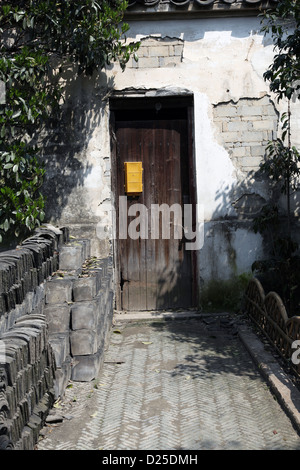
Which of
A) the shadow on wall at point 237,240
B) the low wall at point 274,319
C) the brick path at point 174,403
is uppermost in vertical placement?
the shadow on wall at point 237,240

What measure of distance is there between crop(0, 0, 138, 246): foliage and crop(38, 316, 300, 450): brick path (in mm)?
2157

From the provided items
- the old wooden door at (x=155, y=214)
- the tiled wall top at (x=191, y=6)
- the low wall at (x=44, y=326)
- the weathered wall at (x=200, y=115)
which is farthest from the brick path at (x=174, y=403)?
the tiled wall top at (x=191, y=6)

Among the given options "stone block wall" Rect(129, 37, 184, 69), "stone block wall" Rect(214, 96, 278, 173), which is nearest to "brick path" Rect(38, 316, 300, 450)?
"stone block wall" Rect(214, 96, 278, 173)

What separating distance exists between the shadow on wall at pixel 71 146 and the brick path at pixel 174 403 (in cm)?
211

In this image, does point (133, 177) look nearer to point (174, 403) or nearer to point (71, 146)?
point (71, 146)

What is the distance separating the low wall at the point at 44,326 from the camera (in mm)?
3801

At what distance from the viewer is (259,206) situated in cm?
803

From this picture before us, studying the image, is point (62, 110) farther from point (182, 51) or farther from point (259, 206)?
point (259, 206)

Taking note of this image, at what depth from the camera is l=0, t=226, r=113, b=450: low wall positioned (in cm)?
380

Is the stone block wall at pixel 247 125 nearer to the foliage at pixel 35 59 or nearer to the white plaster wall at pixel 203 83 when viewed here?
the white plaster wall at pixel 203 83

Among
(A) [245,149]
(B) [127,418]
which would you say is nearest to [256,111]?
(A) [245,149]

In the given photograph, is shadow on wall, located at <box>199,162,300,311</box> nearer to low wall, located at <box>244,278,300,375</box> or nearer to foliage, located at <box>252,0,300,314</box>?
foliage, located at <box>252,0,300,314</box>

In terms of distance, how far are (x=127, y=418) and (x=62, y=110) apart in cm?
466
